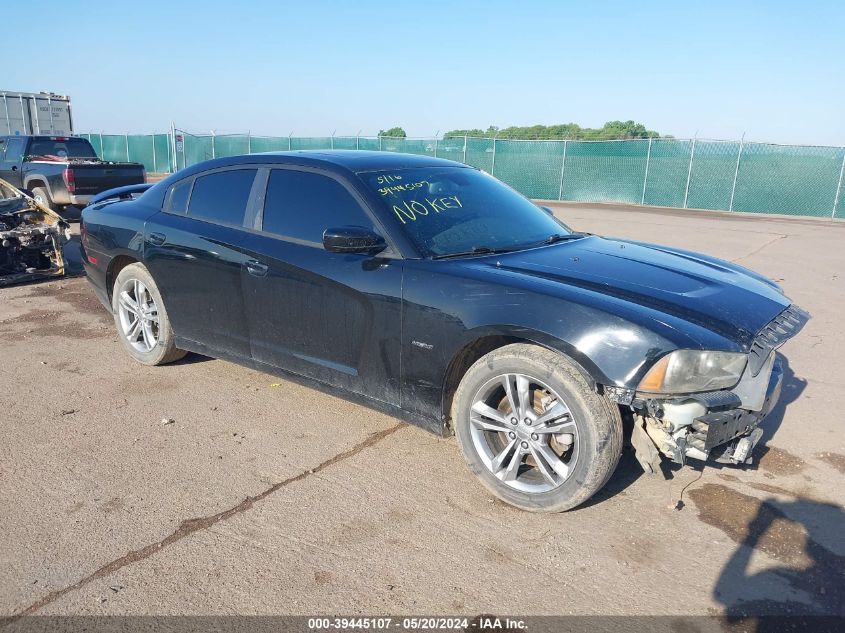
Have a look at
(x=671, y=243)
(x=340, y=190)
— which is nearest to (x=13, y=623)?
(x=340, y=190)

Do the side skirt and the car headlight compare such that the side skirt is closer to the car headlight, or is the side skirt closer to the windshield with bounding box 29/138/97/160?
the car headlight

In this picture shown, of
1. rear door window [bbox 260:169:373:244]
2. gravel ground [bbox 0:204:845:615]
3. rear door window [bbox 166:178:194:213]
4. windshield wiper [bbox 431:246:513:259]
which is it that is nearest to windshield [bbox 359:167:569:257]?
windshield wiper [bbox 431:246:513:259]

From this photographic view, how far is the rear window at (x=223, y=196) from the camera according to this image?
4.31m

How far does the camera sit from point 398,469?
11.8 ft

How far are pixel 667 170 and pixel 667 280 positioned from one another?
66.3ft

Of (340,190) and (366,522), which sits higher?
(340,190)

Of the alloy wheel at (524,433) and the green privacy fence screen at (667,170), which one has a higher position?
the green privacy fence screen at (667,170)

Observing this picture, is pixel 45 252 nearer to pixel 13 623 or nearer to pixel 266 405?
pixel 266 405

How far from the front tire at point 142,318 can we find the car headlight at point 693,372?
3531mm

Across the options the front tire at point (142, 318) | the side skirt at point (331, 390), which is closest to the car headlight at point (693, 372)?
the side skirt at point (331, 390)

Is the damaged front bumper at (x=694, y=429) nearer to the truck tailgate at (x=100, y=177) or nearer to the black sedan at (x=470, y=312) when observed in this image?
the black sedan at (x=470, y=312)

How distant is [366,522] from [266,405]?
5.28 ft

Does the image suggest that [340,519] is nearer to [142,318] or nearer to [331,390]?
[331,390]

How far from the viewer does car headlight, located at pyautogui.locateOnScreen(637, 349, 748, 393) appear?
110 inches
